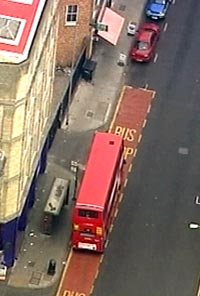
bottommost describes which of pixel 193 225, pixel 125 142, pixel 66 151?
pixel 193 225

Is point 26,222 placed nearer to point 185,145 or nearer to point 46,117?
point 46,117

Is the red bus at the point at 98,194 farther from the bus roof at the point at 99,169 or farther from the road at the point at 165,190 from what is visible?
the road at the point at 165,190

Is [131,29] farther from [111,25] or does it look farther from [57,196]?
[57,196]

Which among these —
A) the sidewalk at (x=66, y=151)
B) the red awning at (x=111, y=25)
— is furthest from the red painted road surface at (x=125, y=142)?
the red awning at (x=111, y=25)

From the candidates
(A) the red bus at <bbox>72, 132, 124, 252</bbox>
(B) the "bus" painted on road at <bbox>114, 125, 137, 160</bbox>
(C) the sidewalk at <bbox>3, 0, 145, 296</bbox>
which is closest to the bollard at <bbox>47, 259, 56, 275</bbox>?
(C) the sidewalk at <bbox>3, 0, 145, 296</bbox>

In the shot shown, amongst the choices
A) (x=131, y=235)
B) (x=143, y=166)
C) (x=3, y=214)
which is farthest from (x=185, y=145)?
(x=3, y=214)

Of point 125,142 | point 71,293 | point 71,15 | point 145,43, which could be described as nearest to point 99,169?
point 71,293

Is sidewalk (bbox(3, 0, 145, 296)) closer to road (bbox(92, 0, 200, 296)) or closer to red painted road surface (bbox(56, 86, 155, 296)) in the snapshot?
red painted road surface (bbox(56, 86, 155, 296))
